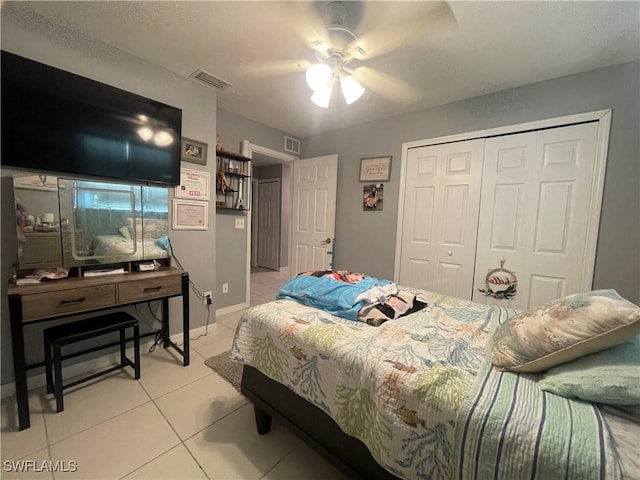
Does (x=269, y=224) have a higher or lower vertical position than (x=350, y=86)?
lower

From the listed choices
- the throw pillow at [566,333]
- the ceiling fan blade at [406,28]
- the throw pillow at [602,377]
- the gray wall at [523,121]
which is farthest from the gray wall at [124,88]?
the throw pillow at [602,377]

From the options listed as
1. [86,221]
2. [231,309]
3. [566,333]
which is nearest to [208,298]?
[231,309]

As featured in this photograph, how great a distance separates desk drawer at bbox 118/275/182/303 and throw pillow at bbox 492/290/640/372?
2.08m

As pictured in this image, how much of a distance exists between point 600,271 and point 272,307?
2546 millimetres

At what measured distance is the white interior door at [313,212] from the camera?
11.3 feet

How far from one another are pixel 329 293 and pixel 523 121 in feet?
7.73

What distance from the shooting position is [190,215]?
2.44 m

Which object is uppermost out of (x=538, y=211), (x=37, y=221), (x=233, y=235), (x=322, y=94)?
(x=322, y=94)

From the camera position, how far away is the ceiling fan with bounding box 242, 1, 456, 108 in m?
1.48

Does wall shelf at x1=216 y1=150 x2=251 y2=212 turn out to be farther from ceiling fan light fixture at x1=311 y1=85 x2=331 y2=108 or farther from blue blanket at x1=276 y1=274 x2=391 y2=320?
blue blanket at x1=276 y1=274 x2=391 y2=320

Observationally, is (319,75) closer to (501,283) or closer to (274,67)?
(274,67)

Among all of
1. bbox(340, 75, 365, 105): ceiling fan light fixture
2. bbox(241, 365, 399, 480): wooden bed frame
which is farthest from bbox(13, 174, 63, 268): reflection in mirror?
bbox(340, 75, 365, 105): ceiling fan light fixture

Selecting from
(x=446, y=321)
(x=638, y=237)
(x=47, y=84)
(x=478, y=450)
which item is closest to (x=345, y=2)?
(x=446, y=321)

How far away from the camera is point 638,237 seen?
6.19 feet
